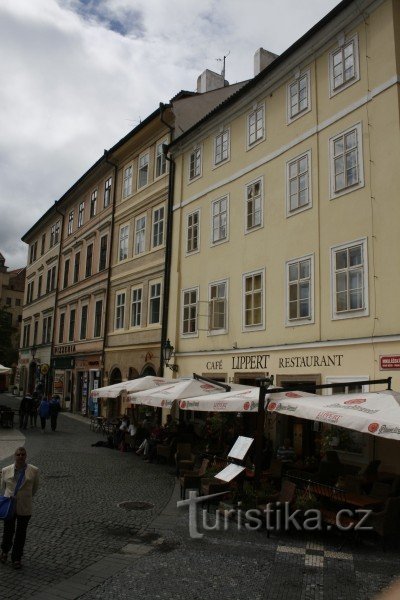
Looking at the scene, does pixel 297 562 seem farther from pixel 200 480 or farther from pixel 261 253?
pixel 261 253

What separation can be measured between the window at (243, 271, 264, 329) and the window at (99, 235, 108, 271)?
14.1 m

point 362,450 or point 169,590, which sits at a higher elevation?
point 362,450

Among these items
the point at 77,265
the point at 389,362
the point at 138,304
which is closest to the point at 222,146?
the point at 138,304

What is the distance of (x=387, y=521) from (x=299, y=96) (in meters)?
13.3

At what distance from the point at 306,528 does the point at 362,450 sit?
4962 millimetres

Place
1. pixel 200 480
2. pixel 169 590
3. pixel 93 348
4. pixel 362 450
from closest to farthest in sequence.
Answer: pixel 169 590 → pixel 200 480 → pixel 362 450 → pixel 93 348

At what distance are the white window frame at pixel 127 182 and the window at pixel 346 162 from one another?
15376mm

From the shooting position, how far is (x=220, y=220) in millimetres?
20938

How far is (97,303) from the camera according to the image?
104 ft

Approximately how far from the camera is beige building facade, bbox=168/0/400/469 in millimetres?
13984

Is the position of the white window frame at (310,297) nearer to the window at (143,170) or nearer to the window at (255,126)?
the window at (255,126)

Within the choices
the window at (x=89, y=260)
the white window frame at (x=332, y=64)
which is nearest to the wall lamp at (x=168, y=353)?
the white window frame at (x=332, y=64)

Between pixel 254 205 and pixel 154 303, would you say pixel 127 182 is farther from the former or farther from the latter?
pixel 254 205

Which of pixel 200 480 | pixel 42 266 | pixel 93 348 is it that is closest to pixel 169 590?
pixel 200 480
